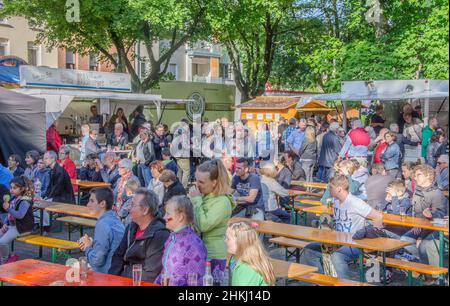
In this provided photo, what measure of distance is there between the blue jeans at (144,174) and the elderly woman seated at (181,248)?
20.5 ft

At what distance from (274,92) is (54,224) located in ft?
76.1

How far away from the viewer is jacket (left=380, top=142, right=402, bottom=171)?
11.1 m

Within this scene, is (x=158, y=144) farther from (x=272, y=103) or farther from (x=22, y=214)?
(x=272, y=103)

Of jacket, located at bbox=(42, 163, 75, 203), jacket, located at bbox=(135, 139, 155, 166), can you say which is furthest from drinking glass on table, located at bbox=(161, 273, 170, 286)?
jacket, located at bbox=(135, 139, 155, 166)

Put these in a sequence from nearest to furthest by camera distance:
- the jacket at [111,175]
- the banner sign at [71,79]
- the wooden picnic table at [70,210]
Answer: the wooden picnic table at [70,210], the jacket at [111,175], the banner sign at [71,79]

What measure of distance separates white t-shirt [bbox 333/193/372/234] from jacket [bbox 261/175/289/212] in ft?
7.37

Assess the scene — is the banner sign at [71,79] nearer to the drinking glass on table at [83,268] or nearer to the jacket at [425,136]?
the jacket at [425,136]

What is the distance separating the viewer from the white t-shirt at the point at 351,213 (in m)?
6.41

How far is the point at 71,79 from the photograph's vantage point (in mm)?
20031

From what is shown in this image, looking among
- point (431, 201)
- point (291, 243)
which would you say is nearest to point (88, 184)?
point (291, 243)

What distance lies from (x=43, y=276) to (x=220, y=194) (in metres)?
1.57

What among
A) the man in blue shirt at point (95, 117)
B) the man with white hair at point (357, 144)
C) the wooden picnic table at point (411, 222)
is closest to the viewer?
the wooden picnic table at point (411, 222)

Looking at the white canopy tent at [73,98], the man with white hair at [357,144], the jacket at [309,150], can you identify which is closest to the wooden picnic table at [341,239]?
the man with white hair at [357,144]
